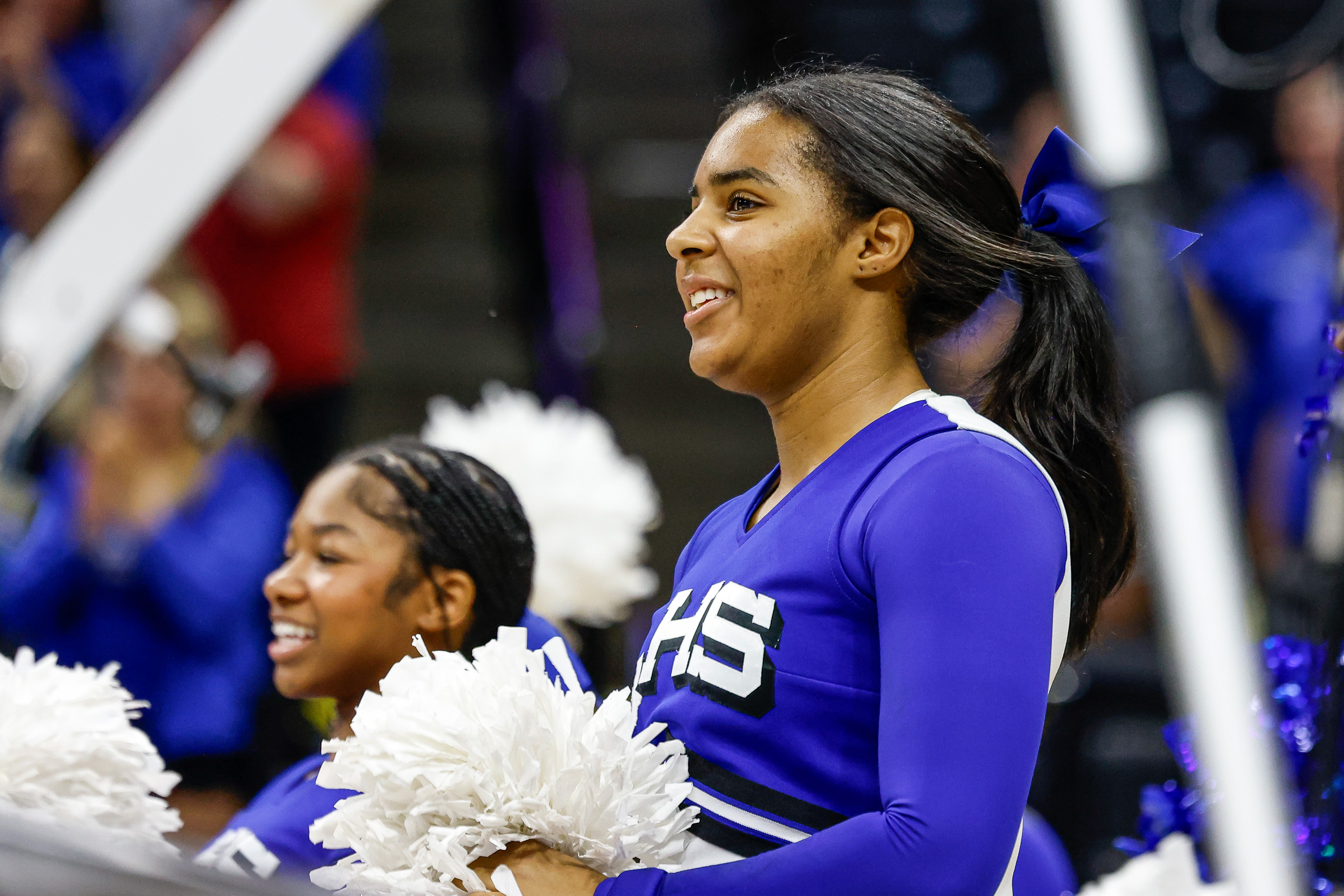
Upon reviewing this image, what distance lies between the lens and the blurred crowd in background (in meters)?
3.61

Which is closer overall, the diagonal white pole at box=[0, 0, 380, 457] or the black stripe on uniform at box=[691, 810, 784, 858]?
the black stripe on uniform at box=[691, 810, 784, 858]

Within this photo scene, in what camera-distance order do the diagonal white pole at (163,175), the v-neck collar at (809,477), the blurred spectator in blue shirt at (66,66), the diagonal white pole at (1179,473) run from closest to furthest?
the diagonal white pole at (1179,473), the v-neck collar at (809,477), the diagonal white pole at (163,175), the blurred spectator in blue shirt at (66,66)

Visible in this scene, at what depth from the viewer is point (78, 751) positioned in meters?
1.66

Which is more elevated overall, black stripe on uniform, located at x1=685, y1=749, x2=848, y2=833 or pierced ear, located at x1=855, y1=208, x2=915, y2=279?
pierced ear, located at x1=855, y1=208, x2=915, y2=279

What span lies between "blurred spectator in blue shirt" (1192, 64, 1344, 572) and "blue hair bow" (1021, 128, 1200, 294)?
244 cm

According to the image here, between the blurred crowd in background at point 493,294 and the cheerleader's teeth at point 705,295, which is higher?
the blurred crowd in background at point 493,294

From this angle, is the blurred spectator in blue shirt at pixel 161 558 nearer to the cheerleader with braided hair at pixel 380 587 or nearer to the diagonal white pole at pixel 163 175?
the diagonal white pole at pixel 163 175

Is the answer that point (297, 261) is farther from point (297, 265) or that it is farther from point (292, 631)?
point (292, 631)

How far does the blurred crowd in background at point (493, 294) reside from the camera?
3.61 m

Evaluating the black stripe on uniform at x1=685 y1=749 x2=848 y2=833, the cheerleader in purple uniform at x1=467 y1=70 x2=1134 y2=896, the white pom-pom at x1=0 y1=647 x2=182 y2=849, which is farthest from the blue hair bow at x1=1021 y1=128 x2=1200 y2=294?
the white pom-pom at x1=0 y1=647 x2=182 y2=849

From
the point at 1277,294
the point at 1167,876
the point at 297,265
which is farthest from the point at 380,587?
the point at 1277,294

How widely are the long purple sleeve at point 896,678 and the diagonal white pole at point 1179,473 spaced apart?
0.15 meters

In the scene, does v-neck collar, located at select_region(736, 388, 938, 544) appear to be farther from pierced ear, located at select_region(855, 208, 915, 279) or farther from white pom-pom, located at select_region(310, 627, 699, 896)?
white pom-pom, located at select_region(310, 627, 699, 896)

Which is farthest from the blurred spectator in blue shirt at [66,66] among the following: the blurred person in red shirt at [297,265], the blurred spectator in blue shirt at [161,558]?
the blurred spectator in blue shirt at [161,558]
